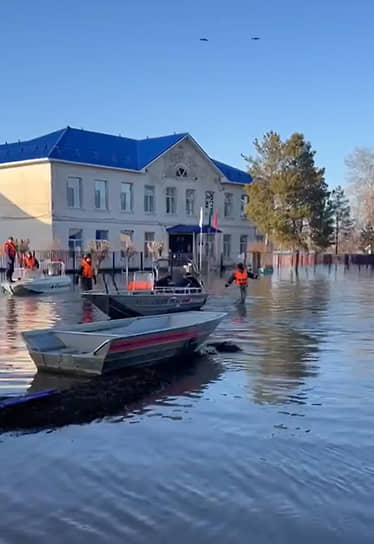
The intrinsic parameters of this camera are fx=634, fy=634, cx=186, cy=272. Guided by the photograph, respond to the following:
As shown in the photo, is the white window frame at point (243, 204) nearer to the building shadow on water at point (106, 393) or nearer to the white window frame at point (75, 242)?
the white window frame at point (75, 242)

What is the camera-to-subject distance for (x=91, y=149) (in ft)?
145

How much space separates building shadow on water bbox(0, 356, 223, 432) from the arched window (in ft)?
128

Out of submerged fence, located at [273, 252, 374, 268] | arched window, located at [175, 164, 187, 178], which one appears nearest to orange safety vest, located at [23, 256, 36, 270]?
arched window, located at [175, 164, 187, 178]

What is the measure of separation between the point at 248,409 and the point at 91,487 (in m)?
2.91

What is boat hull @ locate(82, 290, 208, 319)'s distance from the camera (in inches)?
606

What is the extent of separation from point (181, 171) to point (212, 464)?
44.1 meters

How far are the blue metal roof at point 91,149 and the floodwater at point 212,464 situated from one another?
107 feet

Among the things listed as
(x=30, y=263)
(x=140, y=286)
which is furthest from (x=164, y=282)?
(x=30, y=263)

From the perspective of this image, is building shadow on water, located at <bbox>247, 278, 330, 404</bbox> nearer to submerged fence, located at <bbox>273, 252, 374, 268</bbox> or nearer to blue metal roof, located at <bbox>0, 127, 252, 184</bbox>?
blue metal roof, located at <bbox>0, 127, 252, 184</bbox>

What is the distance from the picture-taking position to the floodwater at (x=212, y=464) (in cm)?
483

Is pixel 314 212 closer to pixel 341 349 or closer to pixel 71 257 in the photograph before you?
pixel 71 257

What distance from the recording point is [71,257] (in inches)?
1602

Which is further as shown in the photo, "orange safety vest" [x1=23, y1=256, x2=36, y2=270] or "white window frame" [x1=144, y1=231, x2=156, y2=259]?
"white window frame" [x1=144, y1=231, x2=156, y2=259]

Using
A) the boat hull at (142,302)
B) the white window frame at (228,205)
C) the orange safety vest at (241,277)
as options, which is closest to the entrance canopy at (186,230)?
the white window frame at (228,205)
